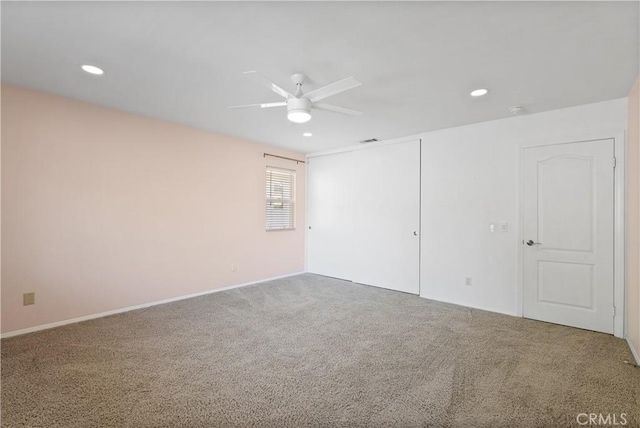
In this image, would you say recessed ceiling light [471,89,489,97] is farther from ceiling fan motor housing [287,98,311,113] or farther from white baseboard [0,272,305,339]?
white baseboard [0,272,305,339]

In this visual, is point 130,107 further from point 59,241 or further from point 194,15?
point 194,15

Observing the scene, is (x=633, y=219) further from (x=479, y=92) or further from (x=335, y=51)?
(x=335, y=51)

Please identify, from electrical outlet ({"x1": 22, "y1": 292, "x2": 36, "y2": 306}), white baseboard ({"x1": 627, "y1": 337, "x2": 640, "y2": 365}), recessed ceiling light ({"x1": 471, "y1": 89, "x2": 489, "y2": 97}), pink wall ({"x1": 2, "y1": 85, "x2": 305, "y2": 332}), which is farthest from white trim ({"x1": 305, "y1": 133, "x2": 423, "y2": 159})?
electrical outlet ({"x1": 22, "y1": 292, "x2": 36, "y2": 306})

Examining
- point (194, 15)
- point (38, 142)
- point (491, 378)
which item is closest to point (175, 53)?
point (194, 15)

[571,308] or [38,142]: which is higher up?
[38,142]

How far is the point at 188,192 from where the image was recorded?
4.46 metres

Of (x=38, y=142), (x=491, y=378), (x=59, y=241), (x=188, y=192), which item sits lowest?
(x=491, y=378)

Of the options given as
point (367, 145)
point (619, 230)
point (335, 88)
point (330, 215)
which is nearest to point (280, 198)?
point (330, 215)

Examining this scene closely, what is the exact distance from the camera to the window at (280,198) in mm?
5691

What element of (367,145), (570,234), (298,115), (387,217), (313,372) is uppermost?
(367,145)

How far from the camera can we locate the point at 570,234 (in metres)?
3.40

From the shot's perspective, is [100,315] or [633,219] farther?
[100,315]

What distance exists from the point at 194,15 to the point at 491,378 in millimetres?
3375

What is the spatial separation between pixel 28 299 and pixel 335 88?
3.80 m
